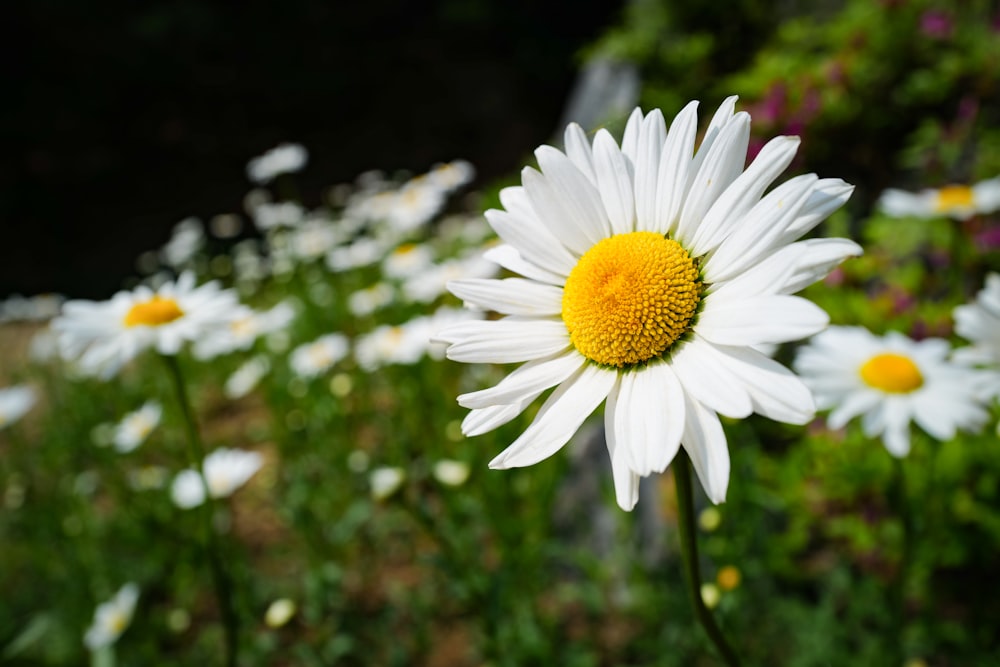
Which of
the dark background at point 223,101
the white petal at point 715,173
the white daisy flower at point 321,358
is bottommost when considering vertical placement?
the white petal at point 715,173

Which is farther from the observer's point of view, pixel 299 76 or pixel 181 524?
pixel 299 76

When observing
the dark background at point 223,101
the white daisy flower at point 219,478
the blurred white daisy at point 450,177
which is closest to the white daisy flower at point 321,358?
the white daisy flower at point 219,478

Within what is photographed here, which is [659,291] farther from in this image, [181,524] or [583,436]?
[181,524]

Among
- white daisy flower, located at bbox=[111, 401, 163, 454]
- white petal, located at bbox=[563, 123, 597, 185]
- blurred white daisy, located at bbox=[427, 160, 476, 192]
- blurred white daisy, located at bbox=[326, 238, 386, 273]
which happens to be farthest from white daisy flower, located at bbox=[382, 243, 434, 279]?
white petal, located at bbox=[563, 123, 597, 185]

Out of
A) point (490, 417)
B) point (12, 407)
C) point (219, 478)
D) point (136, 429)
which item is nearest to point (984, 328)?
point (490, 417)

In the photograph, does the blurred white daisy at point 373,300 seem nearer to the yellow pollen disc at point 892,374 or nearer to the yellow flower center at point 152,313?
the yellow flower center at point 152,313

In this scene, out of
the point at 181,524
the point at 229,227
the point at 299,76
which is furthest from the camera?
the point at 299,76

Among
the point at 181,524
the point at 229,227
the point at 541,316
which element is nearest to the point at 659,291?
the point at 541,316

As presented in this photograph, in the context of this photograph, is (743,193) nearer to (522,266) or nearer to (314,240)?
(522,266)
